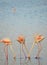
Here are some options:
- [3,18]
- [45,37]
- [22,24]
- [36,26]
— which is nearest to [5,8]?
[3,18]

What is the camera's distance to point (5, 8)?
2076 millimetres

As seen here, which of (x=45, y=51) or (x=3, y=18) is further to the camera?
(x=3, y=18)

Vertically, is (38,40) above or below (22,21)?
below

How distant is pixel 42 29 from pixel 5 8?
442 mm

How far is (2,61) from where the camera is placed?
1959mm

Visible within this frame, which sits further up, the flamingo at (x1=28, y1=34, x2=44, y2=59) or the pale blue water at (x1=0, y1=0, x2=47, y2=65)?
the pale blue water at (x1=0, y1=0, x2=47, y2=65)

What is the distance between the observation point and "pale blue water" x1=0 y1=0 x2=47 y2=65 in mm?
1982

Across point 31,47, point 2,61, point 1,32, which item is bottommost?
point 2,61

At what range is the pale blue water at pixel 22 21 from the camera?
198cm

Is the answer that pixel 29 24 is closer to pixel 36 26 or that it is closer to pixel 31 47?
pixel 36 26

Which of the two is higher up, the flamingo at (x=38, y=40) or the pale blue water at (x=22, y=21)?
the pale blue water at (x=22, y=21)

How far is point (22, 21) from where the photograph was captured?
6.66ft

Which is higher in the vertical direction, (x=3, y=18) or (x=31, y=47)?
(x=3, y=18)

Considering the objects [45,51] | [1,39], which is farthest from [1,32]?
[45,51]
